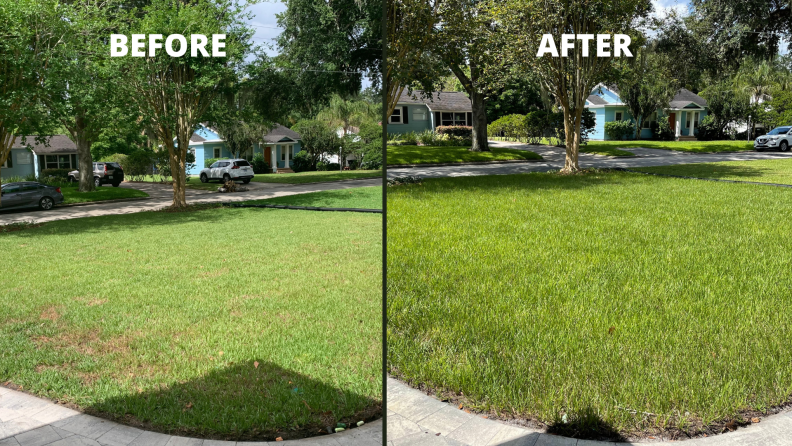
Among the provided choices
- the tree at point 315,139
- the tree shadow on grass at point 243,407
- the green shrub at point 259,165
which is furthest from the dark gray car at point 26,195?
the green shrub at point 259,165

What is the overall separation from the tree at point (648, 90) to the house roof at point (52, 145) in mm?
21090

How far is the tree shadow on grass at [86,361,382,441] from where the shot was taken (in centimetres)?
Answer: 190

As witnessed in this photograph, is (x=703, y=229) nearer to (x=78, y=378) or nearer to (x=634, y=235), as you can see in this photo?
(x=634, y=235)

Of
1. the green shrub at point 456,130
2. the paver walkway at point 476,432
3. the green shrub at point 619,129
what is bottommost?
the paver walkway at point 476,432

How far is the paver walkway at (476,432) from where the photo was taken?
194 centimetres

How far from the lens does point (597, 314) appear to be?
9.89 ft

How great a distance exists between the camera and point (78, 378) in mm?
1958

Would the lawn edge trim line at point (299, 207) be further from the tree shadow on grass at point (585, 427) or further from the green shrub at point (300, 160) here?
the tree shadow on grass at point (585, 427)

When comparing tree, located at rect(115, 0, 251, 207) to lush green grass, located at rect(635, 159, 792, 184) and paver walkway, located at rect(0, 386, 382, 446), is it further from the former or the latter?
lush green grass, located at rect(635, 159, 792, 184)

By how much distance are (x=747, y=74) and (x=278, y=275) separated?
25.2m

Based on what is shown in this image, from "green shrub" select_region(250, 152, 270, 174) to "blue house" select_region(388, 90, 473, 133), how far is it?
24.9ft

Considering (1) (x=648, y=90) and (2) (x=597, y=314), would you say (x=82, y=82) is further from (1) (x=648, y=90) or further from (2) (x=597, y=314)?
(1) (x=648, y=90)

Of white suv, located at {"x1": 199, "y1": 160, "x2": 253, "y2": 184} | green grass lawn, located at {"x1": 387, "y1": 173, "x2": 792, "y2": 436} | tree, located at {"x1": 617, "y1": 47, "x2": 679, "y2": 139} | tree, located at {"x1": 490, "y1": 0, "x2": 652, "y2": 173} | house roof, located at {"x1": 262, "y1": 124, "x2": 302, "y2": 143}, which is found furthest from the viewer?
tree, located at {"x1": 617, "y1": 47, "x2": 679, "y2": 139}

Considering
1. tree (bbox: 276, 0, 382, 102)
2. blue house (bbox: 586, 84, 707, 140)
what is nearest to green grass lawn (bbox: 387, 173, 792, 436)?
tree (bbox: 276, 0, 382, 102)
